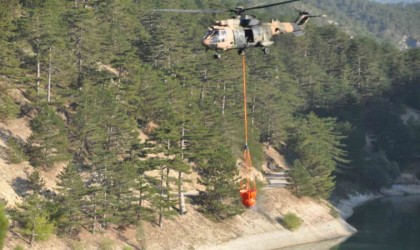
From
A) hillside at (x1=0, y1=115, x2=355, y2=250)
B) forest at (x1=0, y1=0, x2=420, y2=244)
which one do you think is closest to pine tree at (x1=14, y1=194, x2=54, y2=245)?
forest at (x1=0, y1=0, x2=420, y2=244)

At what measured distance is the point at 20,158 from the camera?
60.3m

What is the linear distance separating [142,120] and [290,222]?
24.4m

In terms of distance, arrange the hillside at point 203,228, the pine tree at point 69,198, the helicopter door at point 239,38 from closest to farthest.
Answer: the helicopter door at point 239,38 < the pine tree at point 69,198 < the hillside at point 203,228

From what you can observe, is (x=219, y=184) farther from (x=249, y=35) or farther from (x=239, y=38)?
(x=239, y=38)

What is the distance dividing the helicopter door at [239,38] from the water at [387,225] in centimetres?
4974

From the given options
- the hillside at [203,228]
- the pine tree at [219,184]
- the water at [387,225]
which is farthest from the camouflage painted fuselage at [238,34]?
the water at [387,225]

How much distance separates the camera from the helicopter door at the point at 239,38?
113ft

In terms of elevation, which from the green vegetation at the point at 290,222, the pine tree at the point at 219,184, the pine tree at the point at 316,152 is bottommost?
the green vegetation at the point at 290,222

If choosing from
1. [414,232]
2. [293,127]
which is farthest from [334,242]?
[293,127]

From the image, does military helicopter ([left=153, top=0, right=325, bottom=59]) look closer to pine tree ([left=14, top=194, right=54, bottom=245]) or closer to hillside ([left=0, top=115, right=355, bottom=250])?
pine tree ([left=14, top=194, right=54, bottom=245])

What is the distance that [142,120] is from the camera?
82.8m

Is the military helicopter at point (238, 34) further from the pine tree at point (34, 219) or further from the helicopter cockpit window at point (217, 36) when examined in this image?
the pine tree at point (34, 219)

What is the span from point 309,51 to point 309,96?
2669 cm

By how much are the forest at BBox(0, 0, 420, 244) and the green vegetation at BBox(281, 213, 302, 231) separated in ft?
23.2
